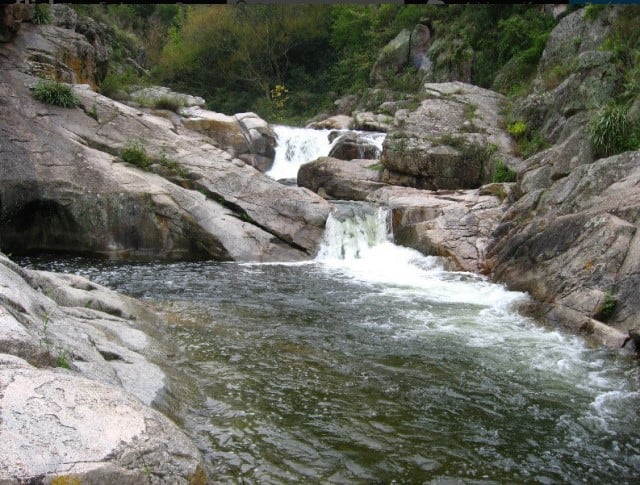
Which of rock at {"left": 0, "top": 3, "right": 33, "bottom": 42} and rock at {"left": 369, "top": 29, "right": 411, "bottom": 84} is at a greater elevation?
rock at {"left": 369, "top": 29, "right": 411, "bottom": 84}

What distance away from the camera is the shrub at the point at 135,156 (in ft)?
46.8

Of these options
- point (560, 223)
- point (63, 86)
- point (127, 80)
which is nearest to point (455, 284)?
point (560, 223)

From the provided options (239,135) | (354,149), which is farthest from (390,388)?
(239,135)

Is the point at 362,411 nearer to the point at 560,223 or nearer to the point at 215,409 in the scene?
the point at 215,409

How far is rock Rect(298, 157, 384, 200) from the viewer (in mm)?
17109

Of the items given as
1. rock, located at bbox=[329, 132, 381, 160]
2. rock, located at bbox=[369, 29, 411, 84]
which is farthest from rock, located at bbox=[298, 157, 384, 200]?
rock, located at bbox=[369, 29, 411, 84]

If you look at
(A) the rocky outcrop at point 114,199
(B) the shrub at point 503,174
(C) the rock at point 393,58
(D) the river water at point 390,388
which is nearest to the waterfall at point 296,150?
(A) the rocky outcrop at point 114,199

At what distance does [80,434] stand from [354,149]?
1701cm

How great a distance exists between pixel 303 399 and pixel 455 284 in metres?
6.17

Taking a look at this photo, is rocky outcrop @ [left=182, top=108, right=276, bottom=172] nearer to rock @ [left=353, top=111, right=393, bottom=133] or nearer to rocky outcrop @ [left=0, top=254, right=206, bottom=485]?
rock @ [left=353, top=111, right=393, bottom=133]

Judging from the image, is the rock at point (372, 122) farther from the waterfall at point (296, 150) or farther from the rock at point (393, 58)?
the rock at point (393, 58)

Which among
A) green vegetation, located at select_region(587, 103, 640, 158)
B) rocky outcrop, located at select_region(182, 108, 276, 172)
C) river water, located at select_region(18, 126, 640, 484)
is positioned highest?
rocky outcrop, located at select_region(182, 108, 276, 172)

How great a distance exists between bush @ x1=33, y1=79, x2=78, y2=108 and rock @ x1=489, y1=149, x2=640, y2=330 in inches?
429

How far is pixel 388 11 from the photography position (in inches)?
1337
